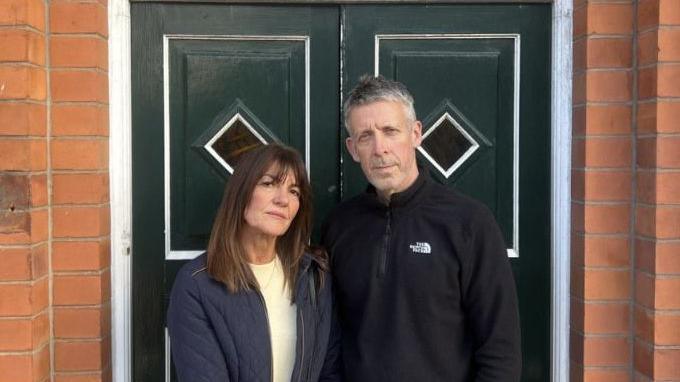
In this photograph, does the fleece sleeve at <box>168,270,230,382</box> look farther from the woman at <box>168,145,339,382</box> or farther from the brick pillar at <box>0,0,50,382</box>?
the brick pillar at <box>0,0,50,382</box>

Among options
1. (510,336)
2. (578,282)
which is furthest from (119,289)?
(578,282)

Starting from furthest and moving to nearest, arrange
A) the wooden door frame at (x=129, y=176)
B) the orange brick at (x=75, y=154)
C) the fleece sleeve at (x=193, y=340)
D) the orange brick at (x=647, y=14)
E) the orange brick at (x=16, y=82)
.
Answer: the wooden door frame at (x=129, y=176) → the orange brick at (x=75, y=154) → the orange brick at (x=647, y=14) → the orange brick at (x=16, y=82) → the fleece sleeve at (x=193, y=340)

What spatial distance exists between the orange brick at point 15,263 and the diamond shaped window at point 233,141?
2.61 feet

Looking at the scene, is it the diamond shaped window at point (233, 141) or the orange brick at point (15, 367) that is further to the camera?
the diamond shaped window at point (233, 141)

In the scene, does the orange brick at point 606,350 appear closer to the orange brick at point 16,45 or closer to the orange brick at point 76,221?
the orange brick at point 76,221

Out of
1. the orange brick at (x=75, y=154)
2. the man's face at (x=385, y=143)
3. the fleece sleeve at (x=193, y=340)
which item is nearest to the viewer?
the fleece sleeve at (x=193, y=340)

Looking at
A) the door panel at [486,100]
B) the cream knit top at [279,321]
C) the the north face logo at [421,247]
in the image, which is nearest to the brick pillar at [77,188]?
the cream knit top at [279,321]

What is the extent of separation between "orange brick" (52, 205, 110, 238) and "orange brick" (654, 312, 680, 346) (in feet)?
6.65

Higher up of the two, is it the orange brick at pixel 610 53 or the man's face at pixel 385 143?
the orange brick at pixel 610 53

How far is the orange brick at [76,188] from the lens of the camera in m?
2.50

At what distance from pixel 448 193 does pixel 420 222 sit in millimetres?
135

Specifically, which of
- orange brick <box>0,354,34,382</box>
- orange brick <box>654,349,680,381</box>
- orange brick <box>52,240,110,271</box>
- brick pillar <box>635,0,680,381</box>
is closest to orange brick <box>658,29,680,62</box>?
brick pillar <box>635,0,680,381</box>

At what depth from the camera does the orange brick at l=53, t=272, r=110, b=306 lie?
2512 millimetres

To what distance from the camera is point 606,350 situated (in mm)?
2576
